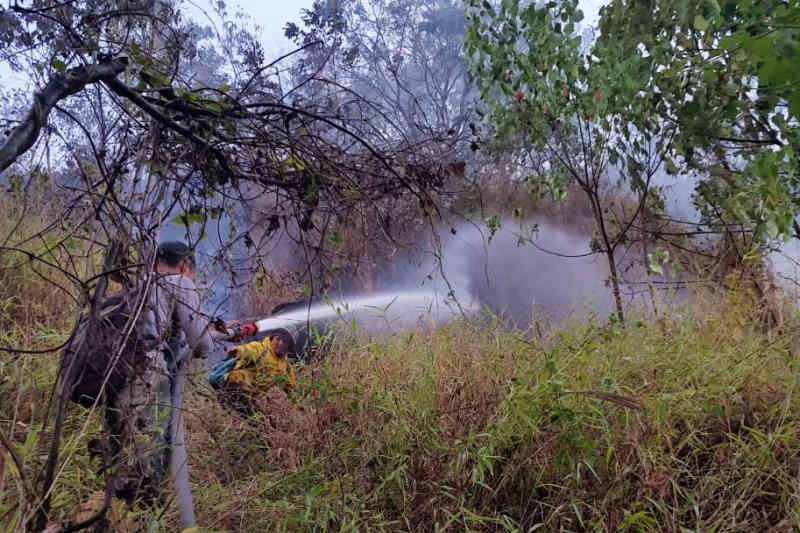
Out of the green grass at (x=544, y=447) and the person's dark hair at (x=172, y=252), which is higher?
the person's dark hair at (x=172, y=252)

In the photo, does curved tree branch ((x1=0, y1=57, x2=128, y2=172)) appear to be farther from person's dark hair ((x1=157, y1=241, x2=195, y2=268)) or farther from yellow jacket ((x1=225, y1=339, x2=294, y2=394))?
yellow jacket ((x1=225, y1=339, x2=294, y2=394))

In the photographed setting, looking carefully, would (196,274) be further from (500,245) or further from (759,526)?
(500,245)

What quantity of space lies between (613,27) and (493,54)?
79 cm

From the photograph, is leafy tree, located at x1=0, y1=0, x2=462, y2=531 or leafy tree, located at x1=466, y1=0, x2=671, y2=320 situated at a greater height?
leafy tree, located at x1=466, y1=0, x2=671, y2=320

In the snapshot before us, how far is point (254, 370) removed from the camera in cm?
411

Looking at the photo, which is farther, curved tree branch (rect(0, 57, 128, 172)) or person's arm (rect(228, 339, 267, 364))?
person's arm (rect(228, 339, 267, 364))

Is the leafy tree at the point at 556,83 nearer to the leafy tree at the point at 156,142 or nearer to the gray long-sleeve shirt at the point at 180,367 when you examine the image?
the leafy tree at the point at 156,142

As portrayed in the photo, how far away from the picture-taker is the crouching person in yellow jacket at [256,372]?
3.91 metres

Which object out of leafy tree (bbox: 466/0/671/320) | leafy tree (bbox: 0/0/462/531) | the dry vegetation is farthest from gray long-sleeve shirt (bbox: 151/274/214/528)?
leafy tree (bbox: 466/0/671/320)

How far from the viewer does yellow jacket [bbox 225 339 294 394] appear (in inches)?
158

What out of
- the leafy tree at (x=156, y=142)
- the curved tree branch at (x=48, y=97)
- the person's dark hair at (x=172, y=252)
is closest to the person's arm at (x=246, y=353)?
the person's dark hair at (x=172, y=252)

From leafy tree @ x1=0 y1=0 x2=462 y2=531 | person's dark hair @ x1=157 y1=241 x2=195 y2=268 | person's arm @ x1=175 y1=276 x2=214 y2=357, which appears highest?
leafy tree @ x1=0 y1=0 x2=462 y2=531

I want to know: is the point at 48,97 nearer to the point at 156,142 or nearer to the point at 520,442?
the point at 156,142

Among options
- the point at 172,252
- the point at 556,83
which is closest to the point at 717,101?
the point at 556,83
